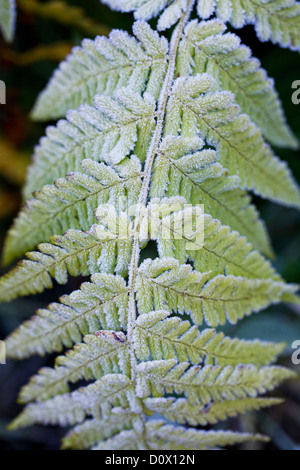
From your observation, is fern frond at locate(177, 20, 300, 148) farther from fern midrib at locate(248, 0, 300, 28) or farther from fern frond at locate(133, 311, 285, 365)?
fern frond at locate(133, 311, 285, 365)

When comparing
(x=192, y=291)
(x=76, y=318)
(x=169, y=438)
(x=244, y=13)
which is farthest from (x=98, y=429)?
(x=244, y=13)

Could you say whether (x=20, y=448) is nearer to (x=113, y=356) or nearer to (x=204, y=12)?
(x=113, y=356)

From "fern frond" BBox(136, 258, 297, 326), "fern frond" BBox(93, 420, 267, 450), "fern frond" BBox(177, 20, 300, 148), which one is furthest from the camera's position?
"fern frond" BBox(93, 420, 267, 450)

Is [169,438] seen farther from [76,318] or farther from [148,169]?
[148,169]

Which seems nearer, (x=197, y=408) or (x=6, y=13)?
(x=197, y=408)

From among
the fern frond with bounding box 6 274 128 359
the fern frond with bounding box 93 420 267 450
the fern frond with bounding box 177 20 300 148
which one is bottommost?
the fern frond with bounding box 93 420 267 450

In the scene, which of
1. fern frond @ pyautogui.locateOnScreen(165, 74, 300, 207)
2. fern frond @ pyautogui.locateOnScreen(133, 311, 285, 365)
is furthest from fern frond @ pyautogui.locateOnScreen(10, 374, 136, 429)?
fern frond @ pyautogui.locateOnScreen(165, 74, 300, 207)
